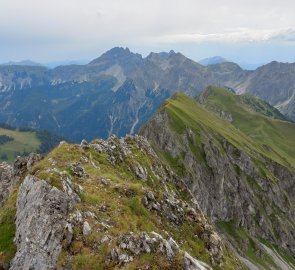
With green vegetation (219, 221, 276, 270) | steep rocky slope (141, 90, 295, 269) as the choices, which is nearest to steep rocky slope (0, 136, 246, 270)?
steep rocky slope (141, 90, 295, 269)

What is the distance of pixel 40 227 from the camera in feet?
118

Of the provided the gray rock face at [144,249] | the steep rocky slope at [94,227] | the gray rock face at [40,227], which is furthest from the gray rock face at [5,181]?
the gray rock face at [144,249]

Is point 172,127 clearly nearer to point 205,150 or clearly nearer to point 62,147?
point 205,150

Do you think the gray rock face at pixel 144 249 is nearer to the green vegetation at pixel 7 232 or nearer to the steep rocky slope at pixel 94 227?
the steep rocky slope at pixel 94 227

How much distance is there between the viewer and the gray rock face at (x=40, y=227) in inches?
1350

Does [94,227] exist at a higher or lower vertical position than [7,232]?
higher

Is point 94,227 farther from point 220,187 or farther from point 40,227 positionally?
point 220,187

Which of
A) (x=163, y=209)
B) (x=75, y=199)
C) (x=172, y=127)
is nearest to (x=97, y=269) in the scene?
(x=75, y=199)

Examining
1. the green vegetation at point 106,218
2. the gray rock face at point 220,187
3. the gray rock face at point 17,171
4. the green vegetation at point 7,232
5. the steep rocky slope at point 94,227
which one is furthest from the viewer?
the gray rock face at point 220,187

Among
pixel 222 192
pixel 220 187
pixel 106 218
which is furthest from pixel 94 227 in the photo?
pixel 222 192

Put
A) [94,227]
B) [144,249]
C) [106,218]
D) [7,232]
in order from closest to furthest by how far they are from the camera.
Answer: [144,249] → [94,227] → [106,218] → [7,232]

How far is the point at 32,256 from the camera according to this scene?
34531 millimetres

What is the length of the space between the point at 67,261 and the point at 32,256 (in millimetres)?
3586

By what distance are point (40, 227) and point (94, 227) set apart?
190 inches
